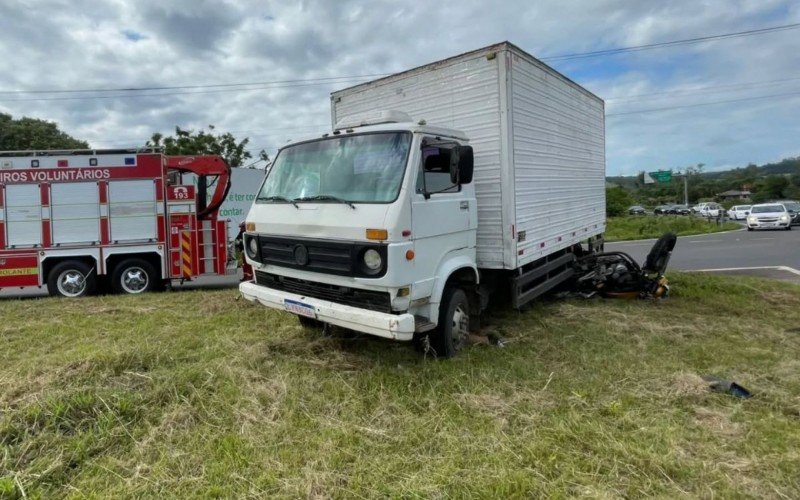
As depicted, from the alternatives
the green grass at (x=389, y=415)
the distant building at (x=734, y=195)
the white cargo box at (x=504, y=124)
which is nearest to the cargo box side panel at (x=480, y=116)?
the white cargo box at (x=504, y=124)

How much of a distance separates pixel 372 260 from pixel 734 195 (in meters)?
95.4

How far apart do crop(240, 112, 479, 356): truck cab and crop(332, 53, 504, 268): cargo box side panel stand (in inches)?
10.6

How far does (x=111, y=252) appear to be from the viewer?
30.1ft

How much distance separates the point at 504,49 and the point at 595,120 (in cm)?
457

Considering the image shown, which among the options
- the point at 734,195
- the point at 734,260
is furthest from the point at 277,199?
the point at 734,195

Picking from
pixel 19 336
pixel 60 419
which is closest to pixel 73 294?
pixel 19 336

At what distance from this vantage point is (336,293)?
4.43 metres

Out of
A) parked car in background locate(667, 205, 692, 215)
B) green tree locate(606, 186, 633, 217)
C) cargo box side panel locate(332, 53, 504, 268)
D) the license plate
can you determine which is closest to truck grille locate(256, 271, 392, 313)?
the license plate

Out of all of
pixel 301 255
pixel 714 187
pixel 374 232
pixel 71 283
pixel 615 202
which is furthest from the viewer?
pixel 714 187

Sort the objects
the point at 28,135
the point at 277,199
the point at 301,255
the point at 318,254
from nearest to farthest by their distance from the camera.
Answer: the point at 318,254 < the point at 301,255 < the point at 277,199 < the point at 28,135

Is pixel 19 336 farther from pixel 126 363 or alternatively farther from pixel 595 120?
pixel 595 120

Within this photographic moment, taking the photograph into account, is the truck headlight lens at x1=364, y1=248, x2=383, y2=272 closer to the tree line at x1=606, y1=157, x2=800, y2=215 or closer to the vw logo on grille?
the vw logo on grille

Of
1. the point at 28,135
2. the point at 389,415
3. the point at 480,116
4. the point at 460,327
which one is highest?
the point at 28,135

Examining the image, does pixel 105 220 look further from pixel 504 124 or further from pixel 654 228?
pixel 654 228
